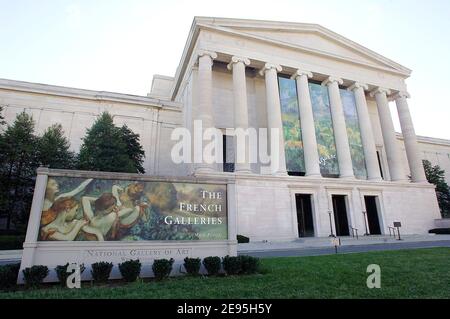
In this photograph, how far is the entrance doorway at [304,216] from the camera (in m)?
25.5

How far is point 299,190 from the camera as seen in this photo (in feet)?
80.5

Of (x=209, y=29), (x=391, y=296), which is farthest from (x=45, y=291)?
(x=209, y=29)

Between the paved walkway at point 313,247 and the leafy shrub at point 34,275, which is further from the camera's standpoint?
the paved walkway at point 313,247

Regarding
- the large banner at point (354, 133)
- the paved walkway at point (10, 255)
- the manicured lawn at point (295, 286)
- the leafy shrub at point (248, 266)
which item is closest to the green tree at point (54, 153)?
the paved walkway at point (10, 255)

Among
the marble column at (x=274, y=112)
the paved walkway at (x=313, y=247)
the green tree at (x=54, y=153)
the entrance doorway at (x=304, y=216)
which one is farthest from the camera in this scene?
the entrance doorway at (x=304, y=216)

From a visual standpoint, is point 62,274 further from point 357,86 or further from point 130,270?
point 357,86

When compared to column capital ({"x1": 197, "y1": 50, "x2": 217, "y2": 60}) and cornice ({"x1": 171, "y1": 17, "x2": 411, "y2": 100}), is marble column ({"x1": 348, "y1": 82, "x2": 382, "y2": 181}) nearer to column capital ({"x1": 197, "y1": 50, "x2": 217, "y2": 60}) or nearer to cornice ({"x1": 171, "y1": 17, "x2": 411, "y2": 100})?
cornice ({"x1": 171, "y1": 17, "x2": 411, "y2": 100})

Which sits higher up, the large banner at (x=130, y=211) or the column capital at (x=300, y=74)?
the column capital at (x=300, y=74)

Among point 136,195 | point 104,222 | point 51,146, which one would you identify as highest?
point 51,146

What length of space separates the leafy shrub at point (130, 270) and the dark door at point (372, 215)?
26.5 meters

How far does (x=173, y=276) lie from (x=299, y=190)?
17493 millimetres

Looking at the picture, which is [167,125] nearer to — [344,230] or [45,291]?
[344,230]

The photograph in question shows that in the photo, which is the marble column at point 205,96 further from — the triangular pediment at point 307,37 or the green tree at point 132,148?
the green tree at point 132,148

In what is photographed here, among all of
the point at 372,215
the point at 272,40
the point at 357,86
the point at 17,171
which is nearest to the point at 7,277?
the point at 17,171
